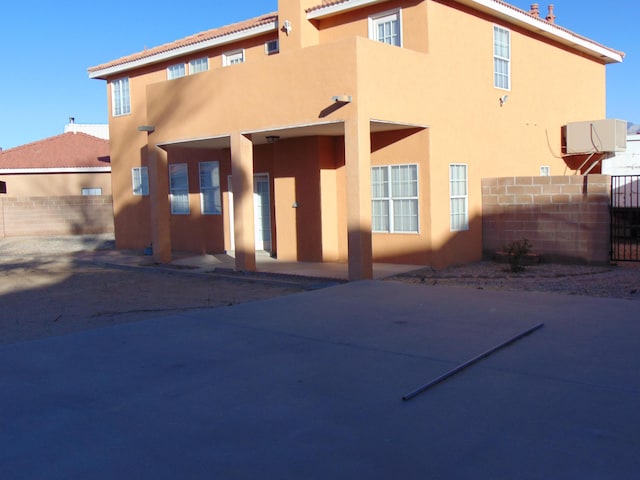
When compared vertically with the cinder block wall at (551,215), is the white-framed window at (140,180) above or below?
above

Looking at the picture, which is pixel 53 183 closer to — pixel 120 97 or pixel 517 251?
pixel 120 97

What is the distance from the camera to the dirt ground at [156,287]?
34.6 feet

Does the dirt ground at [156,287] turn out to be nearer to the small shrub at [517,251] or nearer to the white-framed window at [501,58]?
the small shrub at [517,251]

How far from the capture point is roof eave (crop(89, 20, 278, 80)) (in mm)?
17764

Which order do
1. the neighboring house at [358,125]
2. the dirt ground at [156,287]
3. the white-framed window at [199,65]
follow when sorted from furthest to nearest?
the white-framed window at [199,65] → the neighboring house at [358,125] → the dirt ground at [156,287]

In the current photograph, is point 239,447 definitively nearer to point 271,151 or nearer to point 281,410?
point 281,410

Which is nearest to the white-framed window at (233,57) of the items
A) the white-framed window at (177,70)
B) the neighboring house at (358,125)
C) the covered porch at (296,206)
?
the neighboring house at (358,125)

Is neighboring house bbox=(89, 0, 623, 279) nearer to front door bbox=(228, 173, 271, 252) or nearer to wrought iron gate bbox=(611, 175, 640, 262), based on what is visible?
Result: front door bbox=(228, 173, 271, 252)

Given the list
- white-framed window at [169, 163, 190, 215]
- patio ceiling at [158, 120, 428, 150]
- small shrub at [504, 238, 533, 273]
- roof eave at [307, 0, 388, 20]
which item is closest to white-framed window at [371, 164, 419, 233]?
patio ceiling at [158, 120, 428, 150]

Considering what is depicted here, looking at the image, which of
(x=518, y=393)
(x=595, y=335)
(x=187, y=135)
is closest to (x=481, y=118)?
(x=187, y=135)

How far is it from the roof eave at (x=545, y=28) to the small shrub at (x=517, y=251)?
A: 555cm

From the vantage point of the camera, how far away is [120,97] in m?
22.6

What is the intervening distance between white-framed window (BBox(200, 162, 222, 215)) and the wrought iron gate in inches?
412

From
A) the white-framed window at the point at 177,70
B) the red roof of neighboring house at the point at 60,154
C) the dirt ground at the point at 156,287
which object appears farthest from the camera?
the red roof of neighboring house at the point at 60,154
